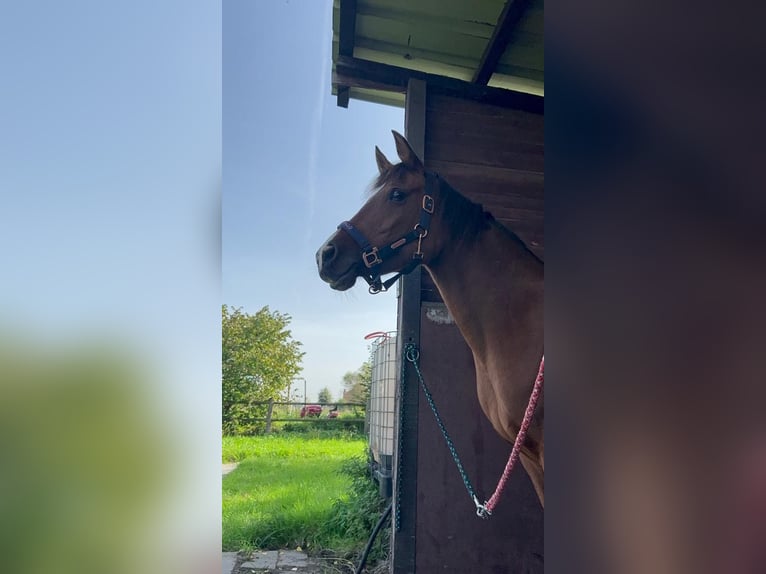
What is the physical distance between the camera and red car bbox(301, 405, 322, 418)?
6.63 m

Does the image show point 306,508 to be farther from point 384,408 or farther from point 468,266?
point 468,266

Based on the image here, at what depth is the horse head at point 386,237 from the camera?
159 cm

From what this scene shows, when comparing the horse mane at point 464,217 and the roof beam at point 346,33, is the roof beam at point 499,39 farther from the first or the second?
the horse mane at point 464,217

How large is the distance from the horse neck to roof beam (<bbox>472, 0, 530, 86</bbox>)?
93 centimetres

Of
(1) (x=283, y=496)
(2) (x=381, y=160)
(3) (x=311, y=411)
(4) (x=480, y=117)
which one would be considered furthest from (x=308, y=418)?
(2) (x=381, y=160)

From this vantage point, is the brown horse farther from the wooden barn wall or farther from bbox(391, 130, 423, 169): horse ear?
the wooden barn wall

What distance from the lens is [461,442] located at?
6.55 ft

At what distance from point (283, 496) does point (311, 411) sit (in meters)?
3.53

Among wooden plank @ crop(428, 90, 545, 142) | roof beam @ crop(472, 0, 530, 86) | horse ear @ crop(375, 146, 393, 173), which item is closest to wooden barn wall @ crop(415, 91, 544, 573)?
wooden plank @ crop(428, 90, 545, 142)
